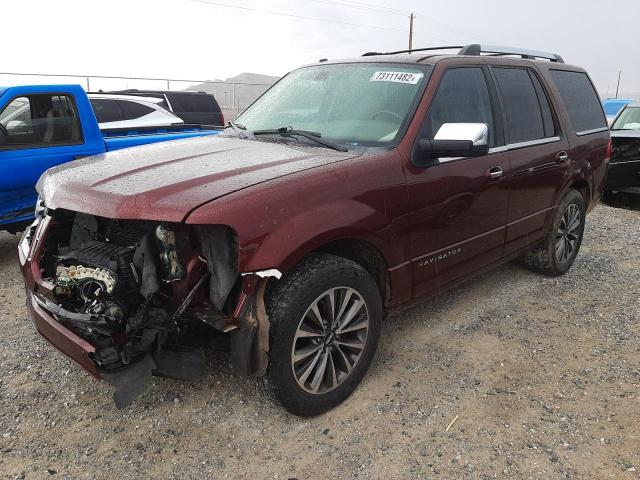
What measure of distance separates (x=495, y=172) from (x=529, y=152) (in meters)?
0.57

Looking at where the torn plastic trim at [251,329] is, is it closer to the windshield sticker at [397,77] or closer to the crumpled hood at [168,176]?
the crumpled hood at [168,176]

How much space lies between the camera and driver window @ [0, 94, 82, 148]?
5.13 m

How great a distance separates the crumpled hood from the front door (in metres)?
0.59

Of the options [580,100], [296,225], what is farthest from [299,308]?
[580,100]

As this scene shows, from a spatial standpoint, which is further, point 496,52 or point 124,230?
point 496,52

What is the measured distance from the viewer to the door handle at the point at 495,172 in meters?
3.49

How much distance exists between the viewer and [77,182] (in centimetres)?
268

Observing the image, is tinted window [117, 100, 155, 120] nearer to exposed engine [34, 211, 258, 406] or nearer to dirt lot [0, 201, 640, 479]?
dirt lot [0, 201, 640, 479]

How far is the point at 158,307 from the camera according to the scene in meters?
2.45

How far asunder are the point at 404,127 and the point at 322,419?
Answer: 1.74 m

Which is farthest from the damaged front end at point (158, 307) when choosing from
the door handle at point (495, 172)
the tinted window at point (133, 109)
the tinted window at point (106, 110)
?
the tinted window at point (133, 109)

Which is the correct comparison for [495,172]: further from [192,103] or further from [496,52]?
[192,103]

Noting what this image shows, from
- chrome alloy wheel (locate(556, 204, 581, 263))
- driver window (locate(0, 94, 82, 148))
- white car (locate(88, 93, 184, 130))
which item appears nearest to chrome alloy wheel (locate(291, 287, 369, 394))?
chrome alloy wheel (locate(556, 204, 581, 263))

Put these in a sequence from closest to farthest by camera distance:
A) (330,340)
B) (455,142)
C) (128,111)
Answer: (330,340) → (455,142) → (128,111)
